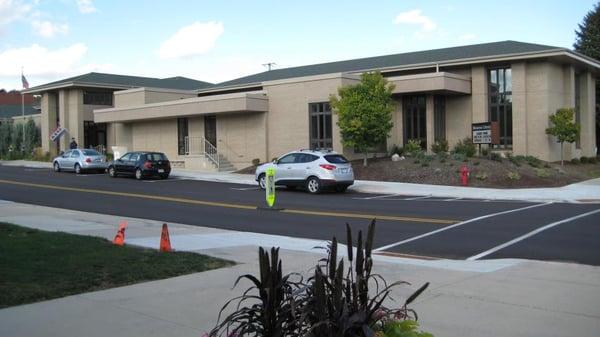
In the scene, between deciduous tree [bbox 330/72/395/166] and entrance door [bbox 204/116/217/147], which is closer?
deciduous tree [bbox 330/72/395/166]

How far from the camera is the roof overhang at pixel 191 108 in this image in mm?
35812

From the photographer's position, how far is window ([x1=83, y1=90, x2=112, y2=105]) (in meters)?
50.2

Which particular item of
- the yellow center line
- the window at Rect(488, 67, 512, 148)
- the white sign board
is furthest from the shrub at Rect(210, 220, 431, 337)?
the window at Rect(488, 67, 512, 148)

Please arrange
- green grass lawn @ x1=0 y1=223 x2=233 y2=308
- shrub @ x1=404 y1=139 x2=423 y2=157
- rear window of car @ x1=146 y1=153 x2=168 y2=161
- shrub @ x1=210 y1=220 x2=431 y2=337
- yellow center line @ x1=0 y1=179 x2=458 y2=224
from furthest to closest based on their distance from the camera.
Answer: rear window of car @ x1=146 y1=153 x2=168 y2=161, shrub @ x1=404 y1=139 x2=423 y2=157, yellow center line @ x1=0 y1=179 x2=458 y2=224, green grass lawn @ x1=0 y1=223 x2=233 y2=308, shrub @ x1=210 y1=220 x2=431 y2=337

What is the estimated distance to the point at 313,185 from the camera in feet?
81.6

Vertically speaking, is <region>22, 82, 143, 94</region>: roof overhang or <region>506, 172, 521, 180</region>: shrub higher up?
<region>22, 82, 143, 94</region>: roof overhang

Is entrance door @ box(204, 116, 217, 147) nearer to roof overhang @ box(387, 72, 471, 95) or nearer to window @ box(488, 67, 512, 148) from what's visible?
roof overhang @ box(387, 72, 471, 95)

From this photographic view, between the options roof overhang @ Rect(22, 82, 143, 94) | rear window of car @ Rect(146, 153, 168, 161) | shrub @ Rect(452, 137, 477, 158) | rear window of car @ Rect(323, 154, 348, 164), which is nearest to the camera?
rear window of car @ Rect(323, 154, 348, 164)

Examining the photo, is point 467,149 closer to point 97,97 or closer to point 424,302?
point 424,302

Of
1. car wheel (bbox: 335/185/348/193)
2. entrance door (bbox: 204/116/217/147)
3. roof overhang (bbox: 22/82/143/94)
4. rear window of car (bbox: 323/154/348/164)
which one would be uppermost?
roof overhang (bbox: 22/82/143/94)

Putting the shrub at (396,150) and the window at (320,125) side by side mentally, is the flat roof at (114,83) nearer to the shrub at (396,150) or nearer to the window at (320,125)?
the window at (320,125)

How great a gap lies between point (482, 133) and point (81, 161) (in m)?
22.2

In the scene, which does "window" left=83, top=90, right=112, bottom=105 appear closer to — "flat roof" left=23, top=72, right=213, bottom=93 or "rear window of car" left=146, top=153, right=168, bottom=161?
"flat roof" left=23, top=72, right=213, bottom=93

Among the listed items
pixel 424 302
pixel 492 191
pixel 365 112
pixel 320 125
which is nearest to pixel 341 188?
pixel 365 112
